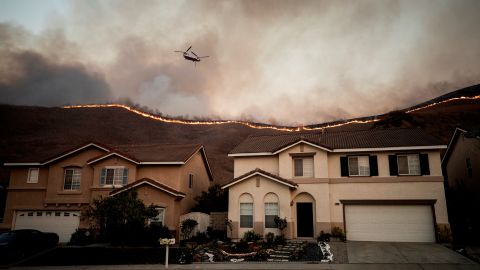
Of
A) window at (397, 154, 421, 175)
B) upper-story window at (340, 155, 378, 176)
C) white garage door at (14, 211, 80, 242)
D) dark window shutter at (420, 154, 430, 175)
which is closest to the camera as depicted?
dark window shutter at (420, 154, 430, 175)

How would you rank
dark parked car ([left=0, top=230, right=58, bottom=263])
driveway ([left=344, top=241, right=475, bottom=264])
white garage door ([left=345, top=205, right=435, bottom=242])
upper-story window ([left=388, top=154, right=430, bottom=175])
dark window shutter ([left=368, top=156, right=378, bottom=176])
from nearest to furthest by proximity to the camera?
driveway ([left=344, top=241, right=475, bottom=264])
dark parked car ([left=0, top=230, right=58, bottom=263])
white garage door ([left=345, top=205, right=435, bottom=242])
upper-story window ([left=388, top=154, right=430, bottom=175])
dark window shutter ([left=368, top=156, right=378, bottom=176])

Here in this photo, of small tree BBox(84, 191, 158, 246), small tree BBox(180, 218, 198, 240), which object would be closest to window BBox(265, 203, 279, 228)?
small tree BBox(180, 218, 198, 240)

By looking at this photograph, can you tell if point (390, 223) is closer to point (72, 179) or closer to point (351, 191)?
point (351, 191)

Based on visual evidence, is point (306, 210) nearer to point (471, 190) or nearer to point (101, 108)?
point (471, 190)

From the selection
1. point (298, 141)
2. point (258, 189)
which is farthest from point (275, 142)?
point (258, 189)

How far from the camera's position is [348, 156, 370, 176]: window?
77.3 ft

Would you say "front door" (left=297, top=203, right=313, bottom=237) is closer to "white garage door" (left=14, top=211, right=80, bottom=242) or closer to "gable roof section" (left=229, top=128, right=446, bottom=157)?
"gable roof section" (left=229, top=128, right=446, bottom=157)

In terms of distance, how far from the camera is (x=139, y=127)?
366ft

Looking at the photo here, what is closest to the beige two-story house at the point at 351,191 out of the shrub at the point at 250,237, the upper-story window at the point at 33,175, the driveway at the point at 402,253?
the shrub at the point at 250,237

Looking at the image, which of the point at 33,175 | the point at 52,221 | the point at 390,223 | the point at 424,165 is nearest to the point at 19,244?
the point at 52,221

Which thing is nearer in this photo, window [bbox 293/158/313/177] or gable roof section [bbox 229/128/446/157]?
gable roof section [bbox 229/128/446/157]

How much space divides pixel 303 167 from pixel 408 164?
22.7 feet

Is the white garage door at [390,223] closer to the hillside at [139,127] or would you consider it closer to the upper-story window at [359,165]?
the upper-story window at [359,165]

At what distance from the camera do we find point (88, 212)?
65.8 feet
